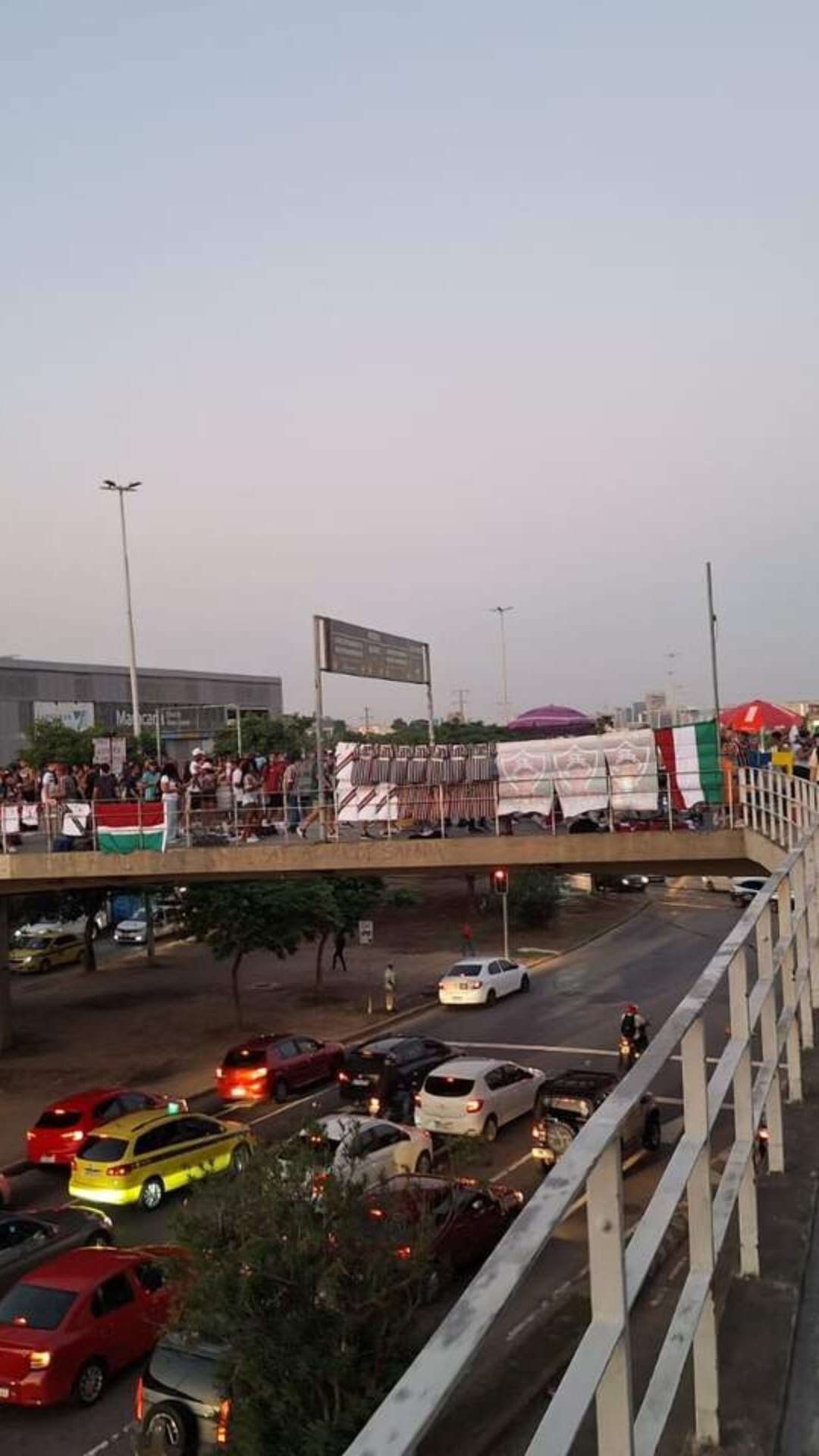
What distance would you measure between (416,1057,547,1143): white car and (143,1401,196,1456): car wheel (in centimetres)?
973

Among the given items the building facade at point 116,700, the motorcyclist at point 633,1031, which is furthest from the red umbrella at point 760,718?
the building facade at point 116,700

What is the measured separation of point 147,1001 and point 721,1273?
35.5 meters

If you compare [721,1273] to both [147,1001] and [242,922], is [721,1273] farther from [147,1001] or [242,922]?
[147,1001]

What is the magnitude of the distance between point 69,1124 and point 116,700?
7239 cm

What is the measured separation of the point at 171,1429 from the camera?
35.8 ft

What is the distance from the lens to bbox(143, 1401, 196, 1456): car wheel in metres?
10.8

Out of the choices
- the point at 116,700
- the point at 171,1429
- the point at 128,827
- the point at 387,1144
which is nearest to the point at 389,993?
the point at 128,827

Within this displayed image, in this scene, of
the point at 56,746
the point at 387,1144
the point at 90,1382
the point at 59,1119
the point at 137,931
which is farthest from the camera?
the point at 56,746

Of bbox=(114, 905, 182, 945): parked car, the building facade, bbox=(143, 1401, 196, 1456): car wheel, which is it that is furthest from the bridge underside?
the building facade

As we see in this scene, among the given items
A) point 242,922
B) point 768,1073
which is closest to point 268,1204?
point 768,1073

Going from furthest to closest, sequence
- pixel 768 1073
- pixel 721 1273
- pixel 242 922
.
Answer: pixel 242 922 → pixel 768 1073 → pixel 721 1273

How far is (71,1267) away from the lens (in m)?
13.3

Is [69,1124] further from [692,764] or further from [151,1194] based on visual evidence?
[692,764]

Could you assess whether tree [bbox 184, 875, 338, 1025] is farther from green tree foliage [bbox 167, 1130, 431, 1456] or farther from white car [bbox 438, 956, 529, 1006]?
green tree foliage [bbox 167, 1130, 431, 1456]
